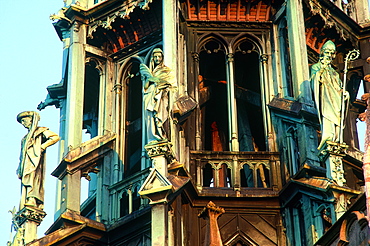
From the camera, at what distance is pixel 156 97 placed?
2998cm

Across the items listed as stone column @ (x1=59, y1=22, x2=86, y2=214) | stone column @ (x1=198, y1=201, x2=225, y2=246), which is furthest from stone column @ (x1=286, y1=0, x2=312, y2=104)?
stone column @ (x1=198, y1=201, x2=225, y2=246)

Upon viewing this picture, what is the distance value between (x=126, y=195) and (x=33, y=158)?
2.19m

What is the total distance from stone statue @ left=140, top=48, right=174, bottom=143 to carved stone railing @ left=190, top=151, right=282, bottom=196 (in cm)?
160

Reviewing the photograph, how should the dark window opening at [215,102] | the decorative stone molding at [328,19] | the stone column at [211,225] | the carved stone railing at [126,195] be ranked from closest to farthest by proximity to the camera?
the stone column at [211,225] → the carved stone railing at [126,195] → the decorative stone molding at [328,19] → the dark window opening at [215,102]

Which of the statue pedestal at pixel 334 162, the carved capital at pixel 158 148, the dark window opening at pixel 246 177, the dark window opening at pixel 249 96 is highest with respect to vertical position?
the dark window opening at pixel 249 96

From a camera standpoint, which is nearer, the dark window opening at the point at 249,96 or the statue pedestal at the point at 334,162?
the statue pedestal at the point at 334,162

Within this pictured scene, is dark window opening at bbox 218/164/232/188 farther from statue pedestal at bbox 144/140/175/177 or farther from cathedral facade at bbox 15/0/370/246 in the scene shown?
statue pedestal at bbox 144/140/175/177

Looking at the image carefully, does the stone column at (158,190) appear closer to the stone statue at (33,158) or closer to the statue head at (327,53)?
the stone statue at (33,158)

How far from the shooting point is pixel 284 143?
32000 millimetres

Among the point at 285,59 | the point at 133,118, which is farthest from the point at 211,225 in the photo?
the point at 133,118

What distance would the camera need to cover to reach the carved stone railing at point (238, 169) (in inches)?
1235

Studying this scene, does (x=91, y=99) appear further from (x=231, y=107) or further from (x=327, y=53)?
(x=327, y=53)

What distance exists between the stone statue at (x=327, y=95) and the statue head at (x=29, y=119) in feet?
20.3

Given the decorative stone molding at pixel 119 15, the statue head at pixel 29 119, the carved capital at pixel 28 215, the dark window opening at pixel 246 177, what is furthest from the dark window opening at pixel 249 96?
the carved capital at pixel 28 215
